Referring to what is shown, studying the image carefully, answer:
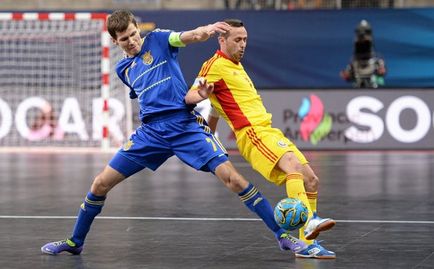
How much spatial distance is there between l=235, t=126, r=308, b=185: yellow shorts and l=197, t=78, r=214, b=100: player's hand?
60 centimetres

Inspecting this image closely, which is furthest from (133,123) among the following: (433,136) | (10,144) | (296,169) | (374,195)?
(296,169)

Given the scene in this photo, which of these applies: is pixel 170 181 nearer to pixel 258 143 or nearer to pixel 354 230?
pixel 354 230

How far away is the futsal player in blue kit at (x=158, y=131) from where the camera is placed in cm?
893

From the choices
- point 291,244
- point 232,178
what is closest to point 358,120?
point 291,244

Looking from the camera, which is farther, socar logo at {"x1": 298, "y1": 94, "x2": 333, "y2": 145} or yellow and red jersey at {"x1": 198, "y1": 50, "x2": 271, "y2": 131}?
socar logo at {"x1": 298, "y1": 94, "x2": 333, "y2": 145}

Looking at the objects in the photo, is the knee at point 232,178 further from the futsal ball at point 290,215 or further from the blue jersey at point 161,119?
the futsal ball at point 290,215

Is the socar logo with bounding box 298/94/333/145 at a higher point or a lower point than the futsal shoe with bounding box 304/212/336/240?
lower

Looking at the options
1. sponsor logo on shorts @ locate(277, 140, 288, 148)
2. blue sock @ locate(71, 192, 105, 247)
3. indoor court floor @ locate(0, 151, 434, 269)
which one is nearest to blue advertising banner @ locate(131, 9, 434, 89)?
indoor court floor @ locate(0, 151, 434, 269)

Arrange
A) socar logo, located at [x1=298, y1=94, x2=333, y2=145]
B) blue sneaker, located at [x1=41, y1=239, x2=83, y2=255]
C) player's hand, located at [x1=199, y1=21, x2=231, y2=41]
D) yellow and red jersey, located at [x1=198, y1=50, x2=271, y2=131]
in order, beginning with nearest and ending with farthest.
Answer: player's hand, located at [x1=199, y1=21, x2=231, y2=41]
blue sneaker, located at [x1=41, y1=239, x2=83, y2=255]
yellow and red jersey, located at [x1=198, y1=50, x2=271, y2=131]
socar logo, located at [x1=298, y1=94, x2=333, y2=145]

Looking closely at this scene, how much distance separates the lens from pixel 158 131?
909 centimetres

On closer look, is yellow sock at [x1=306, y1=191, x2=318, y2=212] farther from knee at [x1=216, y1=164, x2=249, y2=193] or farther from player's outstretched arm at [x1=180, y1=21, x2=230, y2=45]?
player's outstretched arm at [x1=180, y1=21, x2=230, y2=45]

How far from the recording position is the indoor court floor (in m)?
8.95

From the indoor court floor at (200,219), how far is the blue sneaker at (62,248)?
90mm

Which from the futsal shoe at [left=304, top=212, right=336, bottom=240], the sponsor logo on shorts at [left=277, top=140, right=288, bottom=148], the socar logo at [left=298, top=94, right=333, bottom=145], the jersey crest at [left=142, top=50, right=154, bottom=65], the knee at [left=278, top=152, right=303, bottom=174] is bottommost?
the socar logo at [left=298, top=94, right=333, bottom=145]
